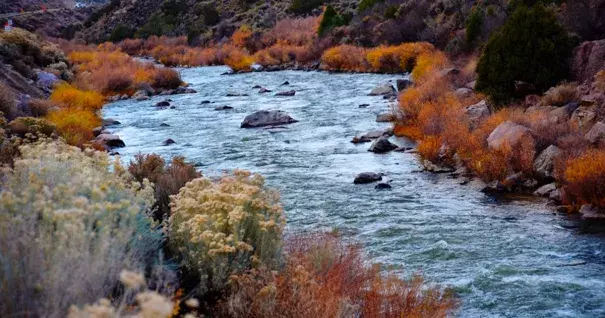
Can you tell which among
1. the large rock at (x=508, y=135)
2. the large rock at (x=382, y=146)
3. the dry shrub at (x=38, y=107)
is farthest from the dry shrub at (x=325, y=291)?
the dry shrub at (x=38, y=107)

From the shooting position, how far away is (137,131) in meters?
21.7

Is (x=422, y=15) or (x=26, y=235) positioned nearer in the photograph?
(x=26, y=235)

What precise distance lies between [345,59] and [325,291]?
3211 cm

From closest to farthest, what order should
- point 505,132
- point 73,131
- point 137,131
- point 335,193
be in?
point 335,193 < point 505,132 < point 73,131 < point 137,131

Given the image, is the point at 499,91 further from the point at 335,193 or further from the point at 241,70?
the point at 241,70

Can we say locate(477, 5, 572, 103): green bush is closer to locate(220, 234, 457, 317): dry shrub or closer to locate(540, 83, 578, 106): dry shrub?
locate(540, 83, 578, 106): dry shrub

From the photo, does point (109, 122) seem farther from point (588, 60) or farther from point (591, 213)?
point (591, 213)

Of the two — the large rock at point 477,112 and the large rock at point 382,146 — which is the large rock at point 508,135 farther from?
the large rock at point 382,146

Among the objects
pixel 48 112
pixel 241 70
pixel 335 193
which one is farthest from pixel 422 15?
pixel 335 193

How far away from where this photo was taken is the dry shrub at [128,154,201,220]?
8953mm

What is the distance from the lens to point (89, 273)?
13.5 feet

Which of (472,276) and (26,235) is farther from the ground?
(26,235)

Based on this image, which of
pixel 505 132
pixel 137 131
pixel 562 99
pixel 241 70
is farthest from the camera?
pixel 241 70

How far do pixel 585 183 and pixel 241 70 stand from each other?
3223 centimetres
